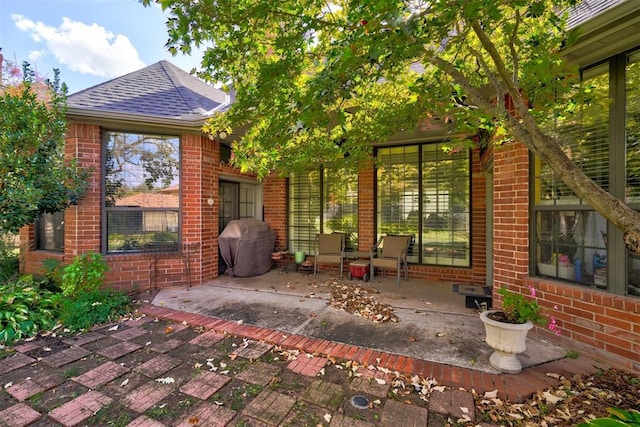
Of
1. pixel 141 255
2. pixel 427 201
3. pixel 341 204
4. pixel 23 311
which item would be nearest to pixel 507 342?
pixel 427 201

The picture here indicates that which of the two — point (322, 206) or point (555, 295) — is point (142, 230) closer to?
point (322, 206)

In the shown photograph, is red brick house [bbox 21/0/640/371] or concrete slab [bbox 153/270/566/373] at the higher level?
red brick house [bbox 21/0/640/371]

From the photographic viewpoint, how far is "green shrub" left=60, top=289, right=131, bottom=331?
3.34 m

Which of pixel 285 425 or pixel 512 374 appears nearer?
pixel 285 425

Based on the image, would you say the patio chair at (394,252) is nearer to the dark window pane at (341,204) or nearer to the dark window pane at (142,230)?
the dark window pane at (341,204)

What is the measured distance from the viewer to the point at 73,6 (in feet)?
17.9

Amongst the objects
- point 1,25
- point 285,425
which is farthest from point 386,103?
point 1,25

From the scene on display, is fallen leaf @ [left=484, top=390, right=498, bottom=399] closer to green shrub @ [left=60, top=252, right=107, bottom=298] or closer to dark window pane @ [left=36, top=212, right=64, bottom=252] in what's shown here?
green shrub @ [left=60, top=252, right=107, bottom=298]

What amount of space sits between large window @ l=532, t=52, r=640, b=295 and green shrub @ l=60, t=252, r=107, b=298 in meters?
5.68

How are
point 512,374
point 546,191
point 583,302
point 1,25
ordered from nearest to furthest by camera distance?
1. point 512,374
2. point 583,302
3. point 546,191
4. point 1,25

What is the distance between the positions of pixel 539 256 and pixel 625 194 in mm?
945

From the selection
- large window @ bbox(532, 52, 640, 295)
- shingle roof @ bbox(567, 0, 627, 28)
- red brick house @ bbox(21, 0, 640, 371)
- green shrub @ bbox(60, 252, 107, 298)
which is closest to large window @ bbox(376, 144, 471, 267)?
red brick house @ bbox(21, 0, 640, 371)

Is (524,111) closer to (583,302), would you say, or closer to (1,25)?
(583,302)

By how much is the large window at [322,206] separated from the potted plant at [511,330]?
3.98m
